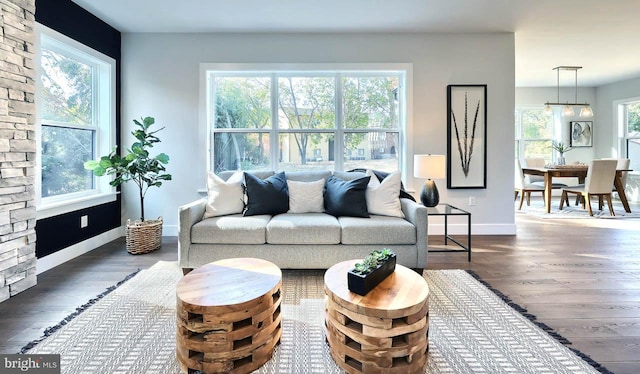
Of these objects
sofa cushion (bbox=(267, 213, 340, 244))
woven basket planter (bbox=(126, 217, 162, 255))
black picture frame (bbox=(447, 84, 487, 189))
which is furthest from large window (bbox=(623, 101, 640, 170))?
woven basket planter (bbox=(126, 217, 162, 255))

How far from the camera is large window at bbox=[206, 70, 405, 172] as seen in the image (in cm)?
421

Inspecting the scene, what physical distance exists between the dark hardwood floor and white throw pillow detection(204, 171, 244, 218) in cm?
80

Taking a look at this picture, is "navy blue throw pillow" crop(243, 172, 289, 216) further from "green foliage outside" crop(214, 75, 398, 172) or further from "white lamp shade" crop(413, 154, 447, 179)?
"white lamp shade" crop(413, 154, 447, 179)

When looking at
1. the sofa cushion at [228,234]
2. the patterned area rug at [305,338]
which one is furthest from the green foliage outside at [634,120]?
the sofa cushion at [228,234]

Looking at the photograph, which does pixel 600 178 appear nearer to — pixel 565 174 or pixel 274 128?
pixel 565 174

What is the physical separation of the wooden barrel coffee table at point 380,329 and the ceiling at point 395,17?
2.98 metres

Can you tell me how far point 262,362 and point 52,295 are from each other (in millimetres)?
1870

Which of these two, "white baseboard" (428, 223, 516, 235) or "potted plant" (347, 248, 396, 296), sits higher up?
"potted plant" (347, 248, 396, 296)

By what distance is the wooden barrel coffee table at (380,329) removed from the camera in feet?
4.69

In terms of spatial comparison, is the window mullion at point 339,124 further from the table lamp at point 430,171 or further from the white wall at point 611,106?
the white wall at point 611,106

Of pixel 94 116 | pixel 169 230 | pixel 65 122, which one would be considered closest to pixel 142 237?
pixel 169 230

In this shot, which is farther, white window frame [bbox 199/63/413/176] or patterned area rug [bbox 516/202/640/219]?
patterned area rug [bbox 516/202/640/219]

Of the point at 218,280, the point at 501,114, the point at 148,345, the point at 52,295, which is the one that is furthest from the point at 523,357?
the point at 501,114

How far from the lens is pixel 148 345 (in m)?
1.77
